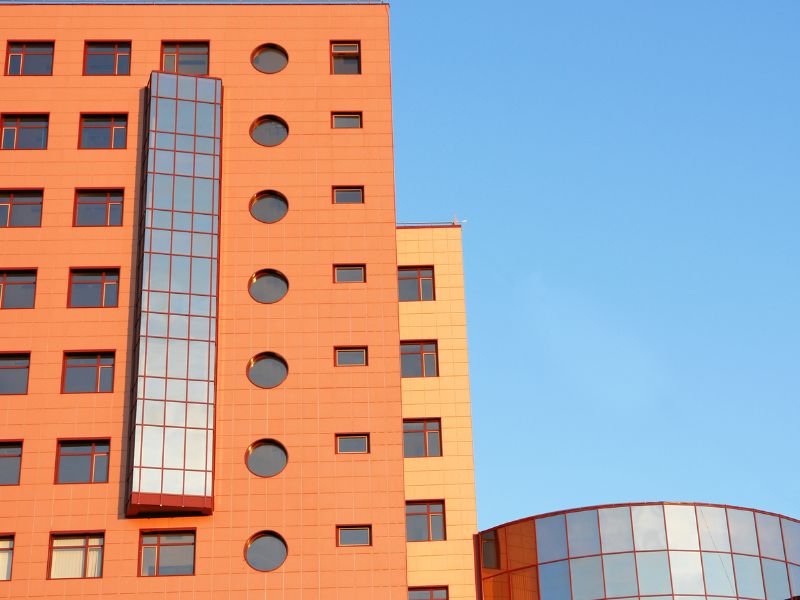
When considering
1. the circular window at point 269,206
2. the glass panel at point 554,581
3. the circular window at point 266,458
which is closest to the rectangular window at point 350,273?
the circular window at point 269,206

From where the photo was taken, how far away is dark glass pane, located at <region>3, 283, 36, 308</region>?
5253 cm

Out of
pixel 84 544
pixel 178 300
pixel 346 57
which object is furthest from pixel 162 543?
pixel 346 57

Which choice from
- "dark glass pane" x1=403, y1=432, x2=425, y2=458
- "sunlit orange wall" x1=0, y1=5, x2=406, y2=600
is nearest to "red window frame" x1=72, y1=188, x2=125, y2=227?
"sunlit orange wall" x1=0, y1=5, x2=406, y2=600

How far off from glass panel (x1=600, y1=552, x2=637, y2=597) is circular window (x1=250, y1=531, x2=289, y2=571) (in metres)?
10.6

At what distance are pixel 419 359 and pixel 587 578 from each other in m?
10.6

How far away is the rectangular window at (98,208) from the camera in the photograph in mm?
54000

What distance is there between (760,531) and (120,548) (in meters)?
21.3

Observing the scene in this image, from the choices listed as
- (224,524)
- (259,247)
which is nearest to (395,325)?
(259,247)

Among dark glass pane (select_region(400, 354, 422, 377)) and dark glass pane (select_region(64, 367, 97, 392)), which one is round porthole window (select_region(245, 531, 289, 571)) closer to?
dark glass pane (select_region(64, 367, 97, 392))

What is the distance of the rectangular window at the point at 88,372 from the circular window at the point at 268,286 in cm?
553

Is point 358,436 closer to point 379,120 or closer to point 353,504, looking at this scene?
point 353,504

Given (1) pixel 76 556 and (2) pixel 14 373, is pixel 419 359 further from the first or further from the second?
(2) pixel 14 373

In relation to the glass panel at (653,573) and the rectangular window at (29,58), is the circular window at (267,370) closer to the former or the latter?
the glass panel at (653,573)

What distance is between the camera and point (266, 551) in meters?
49.2
